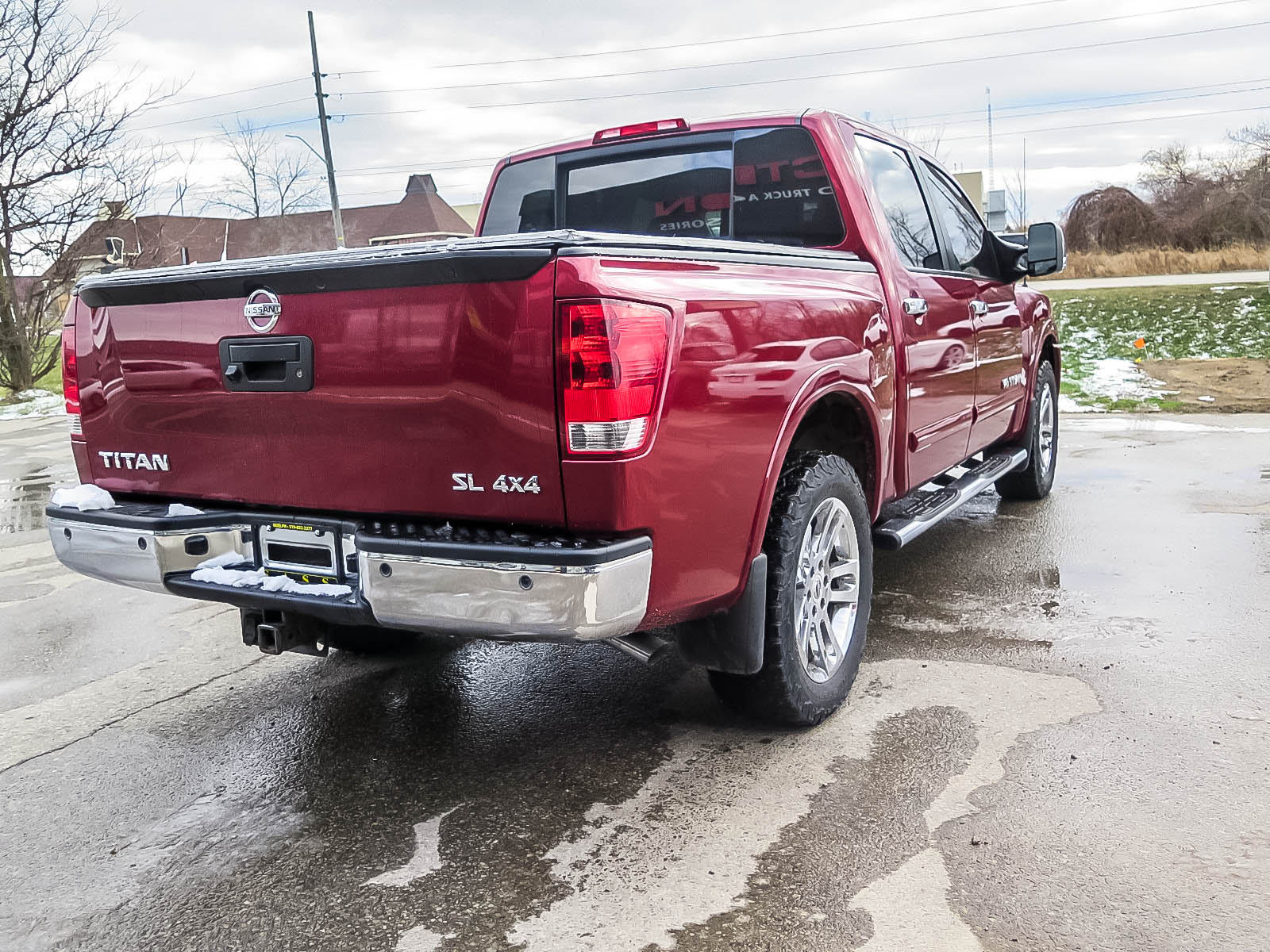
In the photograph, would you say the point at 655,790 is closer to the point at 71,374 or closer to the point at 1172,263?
the point at 71,374

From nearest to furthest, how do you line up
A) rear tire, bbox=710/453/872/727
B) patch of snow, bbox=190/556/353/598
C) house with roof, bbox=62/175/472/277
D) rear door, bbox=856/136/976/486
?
patch of snow, bbox=190/556/353/598 < rear tire, bbox=710/453/872/727 < rear door, bbox=856/136/976/486 < house with roof, bbox=62/175/472/277

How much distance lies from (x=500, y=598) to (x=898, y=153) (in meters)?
3.06

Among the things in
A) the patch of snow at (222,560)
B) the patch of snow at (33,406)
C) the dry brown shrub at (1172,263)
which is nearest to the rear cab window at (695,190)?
the patch of snow at (222,560)

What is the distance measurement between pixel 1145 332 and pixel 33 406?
1678 centimetres

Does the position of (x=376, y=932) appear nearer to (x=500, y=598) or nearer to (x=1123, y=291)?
(x=500, y=598)

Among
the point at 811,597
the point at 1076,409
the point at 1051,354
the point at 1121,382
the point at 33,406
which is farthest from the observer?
the point at 33,406

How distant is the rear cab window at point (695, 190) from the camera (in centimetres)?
403

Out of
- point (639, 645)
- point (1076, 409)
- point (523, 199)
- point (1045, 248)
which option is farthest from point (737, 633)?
point (1076, 409)

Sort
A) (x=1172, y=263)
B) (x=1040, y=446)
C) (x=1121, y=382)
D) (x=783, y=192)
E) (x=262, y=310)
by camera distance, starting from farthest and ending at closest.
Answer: (x=1172, y=263)
(x=1121, y=382)
(x=1040, y=446)
(x=783, y=192)
(x=262, y=310)

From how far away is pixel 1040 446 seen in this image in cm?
645

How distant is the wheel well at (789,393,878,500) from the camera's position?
3.57 m

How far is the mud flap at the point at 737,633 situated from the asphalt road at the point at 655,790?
1.17ft

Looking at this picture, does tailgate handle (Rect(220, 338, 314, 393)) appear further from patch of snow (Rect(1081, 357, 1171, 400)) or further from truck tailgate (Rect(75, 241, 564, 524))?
patch of snow (Rect(1081, 357, 1171, 400))

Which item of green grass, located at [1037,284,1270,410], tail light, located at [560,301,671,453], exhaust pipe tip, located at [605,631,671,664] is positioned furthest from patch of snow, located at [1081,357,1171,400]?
tail light, located at [560,301,671,453]
